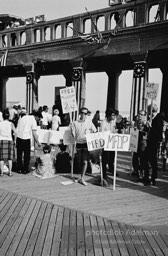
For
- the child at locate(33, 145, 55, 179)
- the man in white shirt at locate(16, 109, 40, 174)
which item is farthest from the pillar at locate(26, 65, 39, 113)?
the child at locate(33, 145, 55, 179)

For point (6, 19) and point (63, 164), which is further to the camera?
point (6, 19)

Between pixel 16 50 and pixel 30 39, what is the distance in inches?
45.2

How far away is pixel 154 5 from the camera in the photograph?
12.5 m

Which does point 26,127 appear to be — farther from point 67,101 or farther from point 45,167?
point 67,101

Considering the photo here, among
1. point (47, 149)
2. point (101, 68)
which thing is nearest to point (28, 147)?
point (47, 149)

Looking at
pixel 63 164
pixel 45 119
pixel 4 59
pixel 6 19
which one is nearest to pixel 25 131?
pixel 63 164

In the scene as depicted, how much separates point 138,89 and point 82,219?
950cm

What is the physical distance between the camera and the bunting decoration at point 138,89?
42.8 ft

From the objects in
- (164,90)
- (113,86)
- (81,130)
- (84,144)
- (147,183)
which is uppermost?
(113,86)

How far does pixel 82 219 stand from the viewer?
15.8 ft

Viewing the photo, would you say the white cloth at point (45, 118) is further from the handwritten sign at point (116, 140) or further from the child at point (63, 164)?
the handwritten sign at point (116, 140)

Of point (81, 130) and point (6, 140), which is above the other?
point (81, 130)

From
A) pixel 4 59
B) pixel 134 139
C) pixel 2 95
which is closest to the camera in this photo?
pixel 134 139

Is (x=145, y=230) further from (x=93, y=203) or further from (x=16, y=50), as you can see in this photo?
(x=16, y=50)
